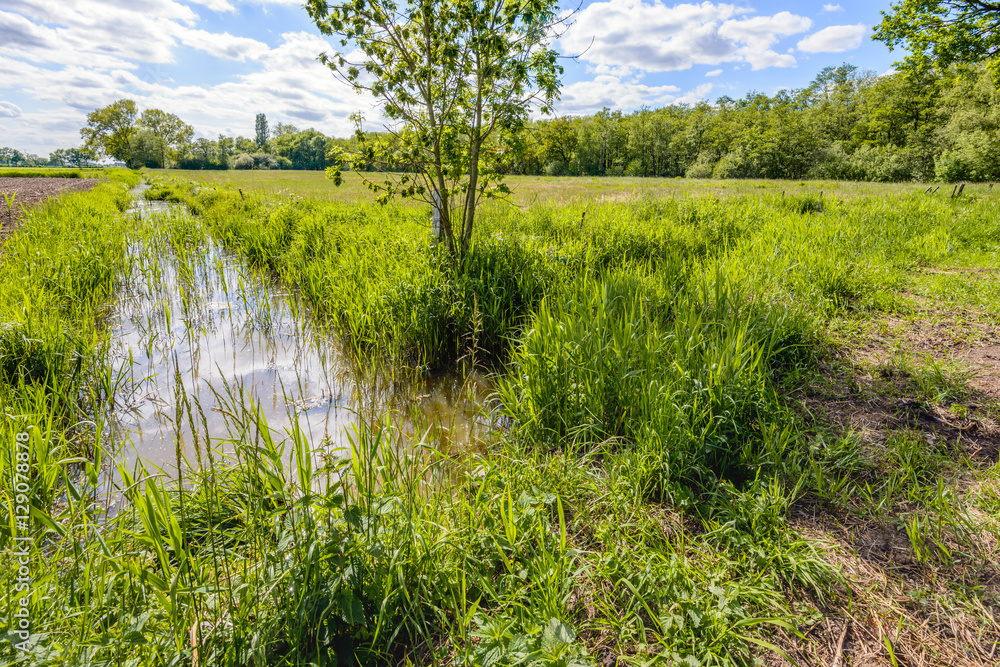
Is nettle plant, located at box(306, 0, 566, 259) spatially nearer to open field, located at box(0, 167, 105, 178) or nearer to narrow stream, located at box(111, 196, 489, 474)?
narrow stream, located at box(111, 196, 489, 474)

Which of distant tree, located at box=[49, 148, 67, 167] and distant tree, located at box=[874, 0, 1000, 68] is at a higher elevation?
distant tree, located at box=[49, 148, 67, 167]

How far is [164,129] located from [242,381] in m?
93.5

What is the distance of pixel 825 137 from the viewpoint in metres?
54.2

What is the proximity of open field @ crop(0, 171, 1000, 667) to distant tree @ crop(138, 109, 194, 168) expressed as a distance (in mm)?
86277

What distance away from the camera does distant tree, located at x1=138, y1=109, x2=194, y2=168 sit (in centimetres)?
6894

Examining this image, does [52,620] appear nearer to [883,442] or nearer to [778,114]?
[883,442]

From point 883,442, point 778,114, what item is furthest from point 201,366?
point 778,114

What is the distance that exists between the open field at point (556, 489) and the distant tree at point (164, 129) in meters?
86.3

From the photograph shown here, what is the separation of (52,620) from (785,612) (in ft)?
9.11

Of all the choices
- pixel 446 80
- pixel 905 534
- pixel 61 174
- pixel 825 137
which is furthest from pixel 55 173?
pixel 825 137

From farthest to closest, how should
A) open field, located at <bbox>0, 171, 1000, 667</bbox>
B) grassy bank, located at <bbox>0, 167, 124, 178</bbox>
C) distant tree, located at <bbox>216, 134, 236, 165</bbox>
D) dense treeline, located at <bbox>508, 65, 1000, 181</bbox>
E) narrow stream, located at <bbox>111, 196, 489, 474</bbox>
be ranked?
distant tree, located at <bbox>216, 134, 236, 165</bbox>, dense treeline, located at <bbox>508, 65, 1000, 181</bbox>, grassy bank, located at <bbox>0, 167, 124, 178</bbox>, narrow stream, located at <bbox>111, 196, 489, 474</bbox>, open field, located at <bbox>0, 171, 1000, 667</bbox>

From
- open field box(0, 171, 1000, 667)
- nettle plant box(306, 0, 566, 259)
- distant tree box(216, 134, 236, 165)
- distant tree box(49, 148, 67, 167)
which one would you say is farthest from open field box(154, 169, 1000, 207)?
distant tree box(49, 148, 67, 167)

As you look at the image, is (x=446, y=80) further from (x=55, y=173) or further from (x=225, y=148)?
(x=225, y=148)

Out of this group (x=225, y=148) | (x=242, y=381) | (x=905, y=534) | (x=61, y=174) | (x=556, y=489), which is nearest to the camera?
(x=905, y=534)
